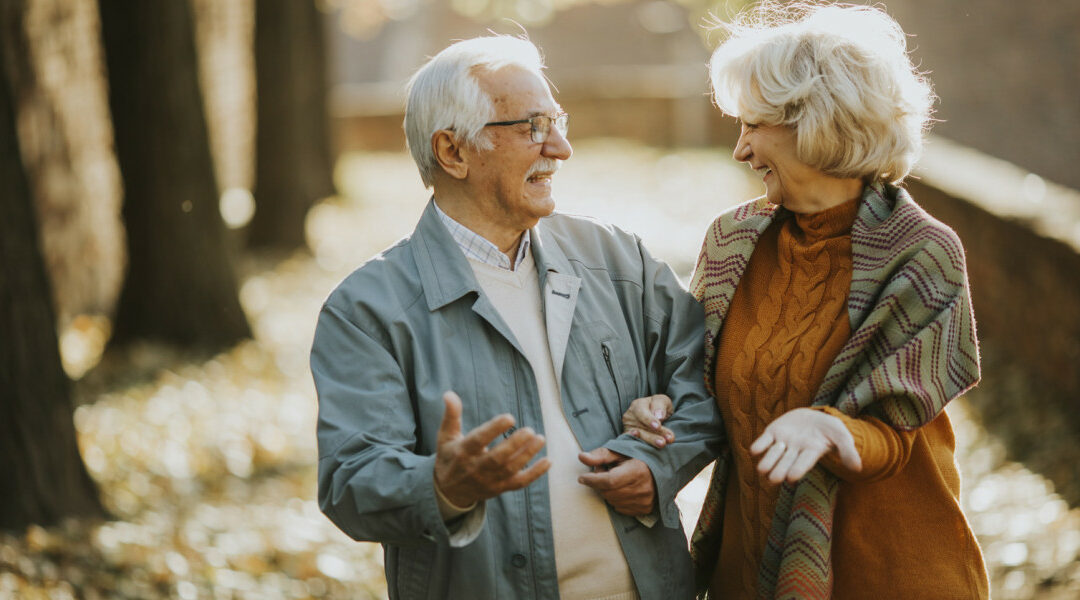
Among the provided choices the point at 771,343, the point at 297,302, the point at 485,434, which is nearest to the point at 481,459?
the point at 485,434

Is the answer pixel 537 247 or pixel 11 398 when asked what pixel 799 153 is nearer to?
pixel 537 247

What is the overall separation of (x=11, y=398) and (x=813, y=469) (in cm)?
368

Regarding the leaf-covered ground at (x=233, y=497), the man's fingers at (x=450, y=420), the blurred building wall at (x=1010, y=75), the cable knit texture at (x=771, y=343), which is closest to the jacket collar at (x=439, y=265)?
the man's fingers at (x=450, y=420)

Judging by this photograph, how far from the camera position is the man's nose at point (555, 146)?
9.07 feet

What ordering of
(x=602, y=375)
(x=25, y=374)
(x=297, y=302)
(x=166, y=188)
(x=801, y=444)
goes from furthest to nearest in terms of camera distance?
(x=297, y=302) → (x=166, y=188) → (x=25, y=374) → (x=602, y=375) → (x=801, y=444)

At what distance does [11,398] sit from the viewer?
473 centimetres

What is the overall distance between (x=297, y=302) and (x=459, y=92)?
7.68 metres

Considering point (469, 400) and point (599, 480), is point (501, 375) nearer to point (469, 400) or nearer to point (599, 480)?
point (469, 400)

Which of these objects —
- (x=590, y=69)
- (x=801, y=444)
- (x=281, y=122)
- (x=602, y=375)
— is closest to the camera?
(x=801, y=444)

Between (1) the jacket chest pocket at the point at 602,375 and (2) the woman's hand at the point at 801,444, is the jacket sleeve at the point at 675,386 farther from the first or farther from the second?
(2) the woman's hand at the point at 801,444

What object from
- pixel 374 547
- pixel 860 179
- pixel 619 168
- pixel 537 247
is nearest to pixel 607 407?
pixel 537 247

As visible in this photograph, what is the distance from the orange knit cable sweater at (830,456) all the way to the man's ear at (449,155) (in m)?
0.79

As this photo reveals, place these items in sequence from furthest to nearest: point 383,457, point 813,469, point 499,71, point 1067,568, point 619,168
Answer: point 619,168, point 1067,568, point 499,71, point 813,469, point 383,457

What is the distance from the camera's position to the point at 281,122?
1269cm
